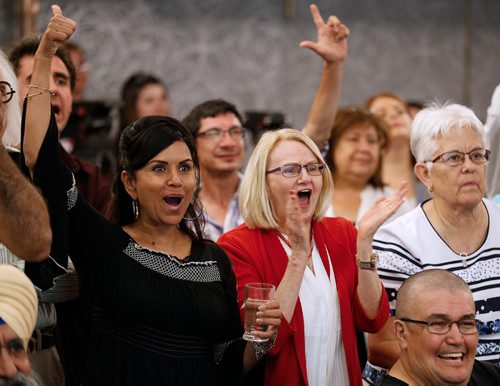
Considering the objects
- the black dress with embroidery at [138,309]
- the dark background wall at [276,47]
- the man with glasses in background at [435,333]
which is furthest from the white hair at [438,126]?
the dark background wall at [276,47]

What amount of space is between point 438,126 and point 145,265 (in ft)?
3.63

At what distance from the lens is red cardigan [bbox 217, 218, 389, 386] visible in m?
2.69

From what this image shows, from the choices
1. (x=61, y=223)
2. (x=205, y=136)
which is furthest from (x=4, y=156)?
(x=205, y=136)

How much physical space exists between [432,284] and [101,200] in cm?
121

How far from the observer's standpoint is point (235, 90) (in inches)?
230

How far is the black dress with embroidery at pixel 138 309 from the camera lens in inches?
95.9

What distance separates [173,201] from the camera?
2.64m

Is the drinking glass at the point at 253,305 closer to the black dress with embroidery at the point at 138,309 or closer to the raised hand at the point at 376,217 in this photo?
the black dress with embroidery at the point at 138,309

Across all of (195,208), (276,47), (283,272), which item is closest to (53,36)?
(195,208)

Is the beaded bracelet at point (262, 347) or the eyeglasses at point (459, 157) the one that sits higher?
the eyeglasses at point (459, 157)

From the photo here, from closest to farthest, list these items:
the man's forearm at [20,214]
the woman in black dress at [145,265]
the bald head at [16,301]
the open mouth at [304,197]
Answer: the bald head at [16,301] < the man's forearm at [20,214] < the woman in black dress at [145,265] < the open mouth at [304,197]

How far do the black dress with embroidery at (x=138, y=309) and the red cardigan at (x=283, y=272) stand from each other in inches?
8.2

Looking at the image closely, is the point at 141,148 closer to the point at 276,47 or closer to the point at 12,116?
the point at 12,116

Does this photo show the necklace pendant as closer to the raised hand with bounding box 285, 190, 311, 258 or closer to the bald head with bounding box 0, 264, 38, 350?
the raised hand with bounding box 285, 190, 311, 258
